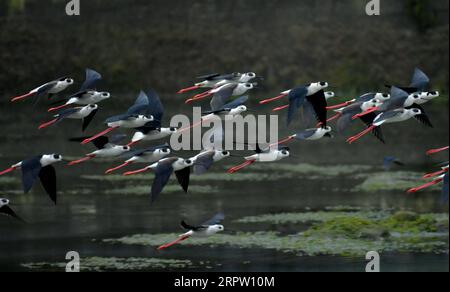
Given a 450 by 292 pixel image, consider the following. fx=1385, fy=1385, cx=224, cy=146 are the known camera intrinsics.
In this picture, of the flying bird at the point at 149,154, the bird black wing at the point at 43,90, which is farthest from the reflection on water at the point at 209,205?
the bird black wing at the point at 43,90

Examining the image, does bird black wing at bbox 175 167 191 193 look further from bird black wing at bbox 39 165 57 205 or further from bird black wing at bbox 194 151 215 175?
bird black wing at bbox 39 165 57 205

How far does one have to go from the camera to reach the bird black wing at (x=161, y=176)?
538 inches

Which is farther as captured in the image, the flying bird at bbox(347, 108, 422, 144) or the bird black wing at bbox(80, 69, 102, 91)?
the bird black wing at bbox(80, 69, 102, 91)

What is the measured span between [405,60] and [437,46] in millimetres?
1499

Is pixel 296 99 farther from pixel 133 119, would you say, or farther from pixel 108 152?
pixel 108 152

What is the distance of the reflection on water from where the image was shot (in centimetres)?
2441

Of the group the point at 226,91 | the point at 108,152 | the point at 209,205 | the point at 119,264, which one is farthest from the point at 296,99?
the point at 209,205

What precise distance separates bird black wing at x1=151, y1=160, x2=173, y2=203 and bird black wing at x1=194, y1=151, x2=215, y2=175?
11.2 inches

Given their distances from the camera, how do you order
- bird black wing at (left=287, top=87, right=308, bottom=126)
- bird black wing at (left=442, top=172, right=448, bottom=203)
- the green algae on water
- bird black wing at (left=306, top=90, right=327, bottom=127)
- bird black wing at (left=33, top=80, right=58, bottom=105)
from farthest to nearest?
the green algae on water < bird black wing at (left=306, top=90, right=327, bottom=127) < bird black wing at (left=287, top=87, right=308, bottom=126) < bird black wing at (left=33, top=80, right=58, bottom=105) < bird black wing at (left=442, top=172, right=448, bottom=203)

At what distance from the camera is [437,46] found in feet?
195

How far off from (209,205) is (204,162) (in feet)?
53.4

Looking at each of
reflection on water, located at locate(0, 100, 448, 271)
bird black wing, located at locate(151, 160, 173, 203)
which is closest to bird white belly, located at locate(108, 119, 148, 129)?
bird black wing, located at locate(151, 160, 173, 203)

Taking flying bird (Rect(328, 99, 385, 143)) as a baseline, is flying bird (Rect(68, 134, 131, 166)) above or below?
below
